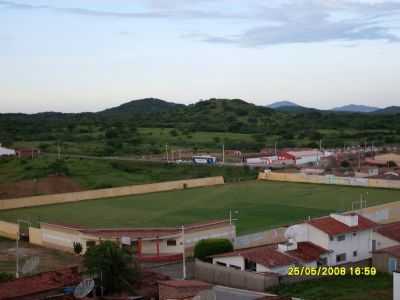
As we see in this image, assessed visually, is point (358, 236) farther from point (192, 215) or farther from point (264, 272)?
point (192, 215)

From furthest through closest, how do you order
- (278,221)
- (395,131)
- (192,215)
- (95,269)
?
(395,131) → (192,215) → (278,221) → (95,269)

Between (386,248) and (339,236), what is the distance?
5.28 feet

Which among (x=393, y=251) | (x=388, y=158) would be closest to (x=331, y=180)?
(x=388, y=158)

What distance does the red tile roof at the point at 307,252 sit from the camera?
73.4 ft

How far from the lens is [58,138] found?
93000 mm

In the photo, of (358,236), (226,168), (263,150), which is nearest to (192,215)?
(358,236)

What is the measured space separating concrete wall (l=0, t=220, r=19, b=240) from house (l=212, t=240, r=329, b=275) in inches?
454

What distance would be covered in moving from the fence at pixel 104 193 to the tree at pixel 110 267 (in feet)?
71.1

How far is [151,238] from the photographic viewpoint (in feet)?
87.4

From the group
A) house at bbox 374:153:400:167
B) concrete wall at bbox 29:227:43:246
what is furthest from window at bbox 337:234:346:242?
house at bbox 374:153:400:167

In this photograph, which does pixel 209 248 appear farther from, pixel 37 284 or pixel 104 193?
pixel 104 193

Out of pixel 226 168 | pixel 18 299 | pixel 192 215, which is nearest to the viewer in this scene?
pixel 18 299

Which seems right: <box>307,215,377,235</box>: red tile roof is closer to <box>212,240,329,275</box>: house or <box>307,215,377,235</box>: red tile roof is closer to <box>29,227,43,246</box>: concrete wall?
<box>212,240,329,275</box>: house

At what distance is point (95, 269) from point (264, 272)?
5.23m
